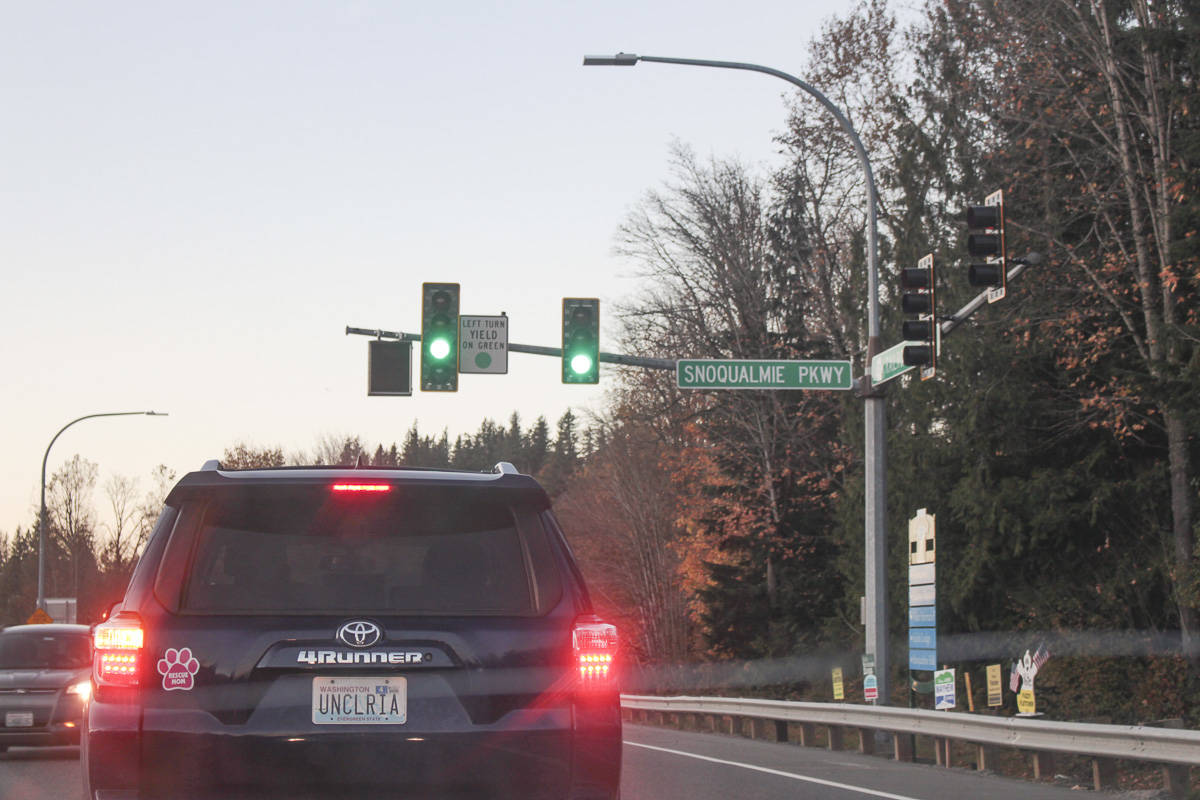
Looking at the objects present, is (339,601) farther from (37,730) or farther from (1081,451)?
(1081,451)

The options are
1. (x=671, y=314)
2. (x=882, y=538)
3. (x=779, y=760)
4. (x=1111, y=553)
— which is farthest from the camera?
(x=671, y=314)

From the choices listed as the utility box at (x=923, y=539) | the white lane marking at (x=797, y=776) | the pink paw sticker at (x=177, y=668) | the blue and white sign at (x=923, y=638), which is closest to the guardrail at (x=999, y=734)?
the blue and white sign at (x=923, y=638)

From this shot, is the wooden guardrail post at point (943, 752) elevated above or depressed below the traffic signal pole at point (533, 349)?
below

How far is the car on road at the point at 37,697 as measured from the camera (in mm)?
16656

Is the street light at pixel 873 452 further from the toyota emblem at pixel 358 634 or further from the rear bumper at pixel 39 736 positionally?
the toyota emblem at pixel 358 634

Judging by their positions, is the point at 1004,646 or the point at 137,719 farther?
the point at 1004,646

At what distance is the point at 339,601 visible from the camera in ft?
18.3

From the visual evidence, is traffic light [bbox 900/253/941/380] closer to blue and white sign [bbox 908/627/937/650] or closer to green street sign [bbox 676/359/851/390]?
blue and white sign [bbox 908/627/937/650]

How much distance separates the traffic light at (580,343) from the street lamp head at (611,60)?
3.31 metres

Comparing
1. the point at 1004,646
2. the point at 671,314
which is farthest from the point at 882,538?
the point at 671,314

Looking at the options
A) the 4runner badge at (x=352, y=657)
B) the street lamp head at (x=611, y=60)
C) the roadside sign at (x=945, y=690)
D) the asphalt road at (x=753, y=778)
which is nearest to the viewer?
the 4runner badge at (x=352, y=657)

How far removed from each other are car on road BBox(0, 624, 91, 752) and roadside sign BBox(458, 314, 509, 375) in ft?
25.9

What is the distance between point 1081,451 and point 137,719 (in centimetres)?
2798

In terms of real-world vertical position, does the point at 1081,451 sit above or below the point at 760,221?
below
